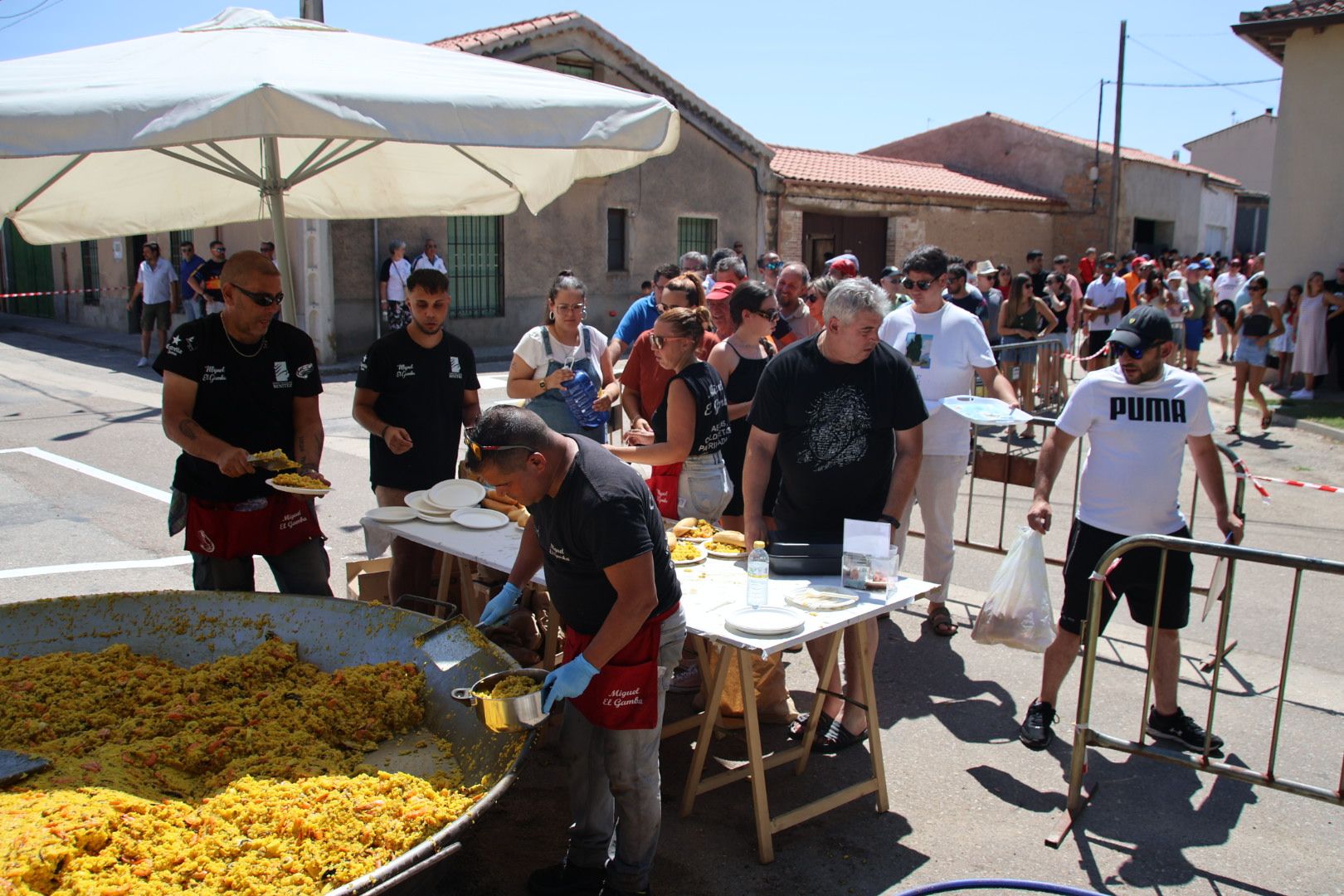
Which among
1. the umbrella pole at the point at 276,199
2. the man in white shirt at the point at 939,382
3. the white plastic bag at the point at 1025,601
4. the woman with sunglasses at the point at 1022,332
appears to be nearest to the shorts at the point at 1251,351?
the woman with sunglasses at the point at 1022,332

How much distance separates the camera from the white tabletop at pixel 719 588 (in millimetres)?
3504

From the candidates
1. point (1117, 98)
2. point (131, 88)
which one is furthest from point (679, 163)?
point (131, 88)

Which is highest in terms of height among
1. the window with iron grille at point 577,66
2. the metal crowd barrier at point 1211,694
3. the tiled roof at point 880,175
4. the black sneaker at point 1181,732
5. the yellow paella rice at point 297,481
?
the window with iron grille at point 577,66

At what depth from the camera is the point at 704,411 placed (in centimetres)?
489

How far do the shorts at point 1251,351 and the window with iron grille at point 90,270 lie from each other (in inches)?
839

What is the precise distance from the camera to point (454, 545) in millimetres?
4480

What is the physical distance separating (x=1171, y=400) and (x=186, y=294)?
55.4 ft

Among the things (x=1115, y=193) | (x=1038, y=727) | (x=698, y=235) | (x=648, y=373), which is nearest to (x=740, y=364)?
(x=648, y=373)

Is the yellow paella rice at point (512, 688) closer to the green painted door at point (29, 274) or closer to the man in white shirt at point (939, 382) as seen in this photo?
the man in white shirt at point (939, 382)

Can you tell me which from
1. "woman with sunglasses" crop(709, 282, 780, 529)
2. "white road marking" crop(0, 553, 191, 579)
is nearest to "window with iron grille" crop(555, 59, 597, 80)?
"white road marking" crop(0, 553, 191, 579)

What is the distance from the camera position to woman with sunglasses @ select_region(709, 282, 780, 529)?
539 cm

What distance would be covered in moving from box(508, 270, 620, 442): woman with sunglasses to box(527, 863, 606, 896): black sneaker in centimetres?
282

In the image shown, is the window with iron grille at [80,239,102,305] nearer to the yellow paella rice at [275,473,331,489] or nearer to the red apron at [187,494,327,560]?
the red apron at [187,494,327,560]

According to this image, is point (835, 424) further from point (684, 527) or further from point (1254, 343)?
point (1254, 343)
